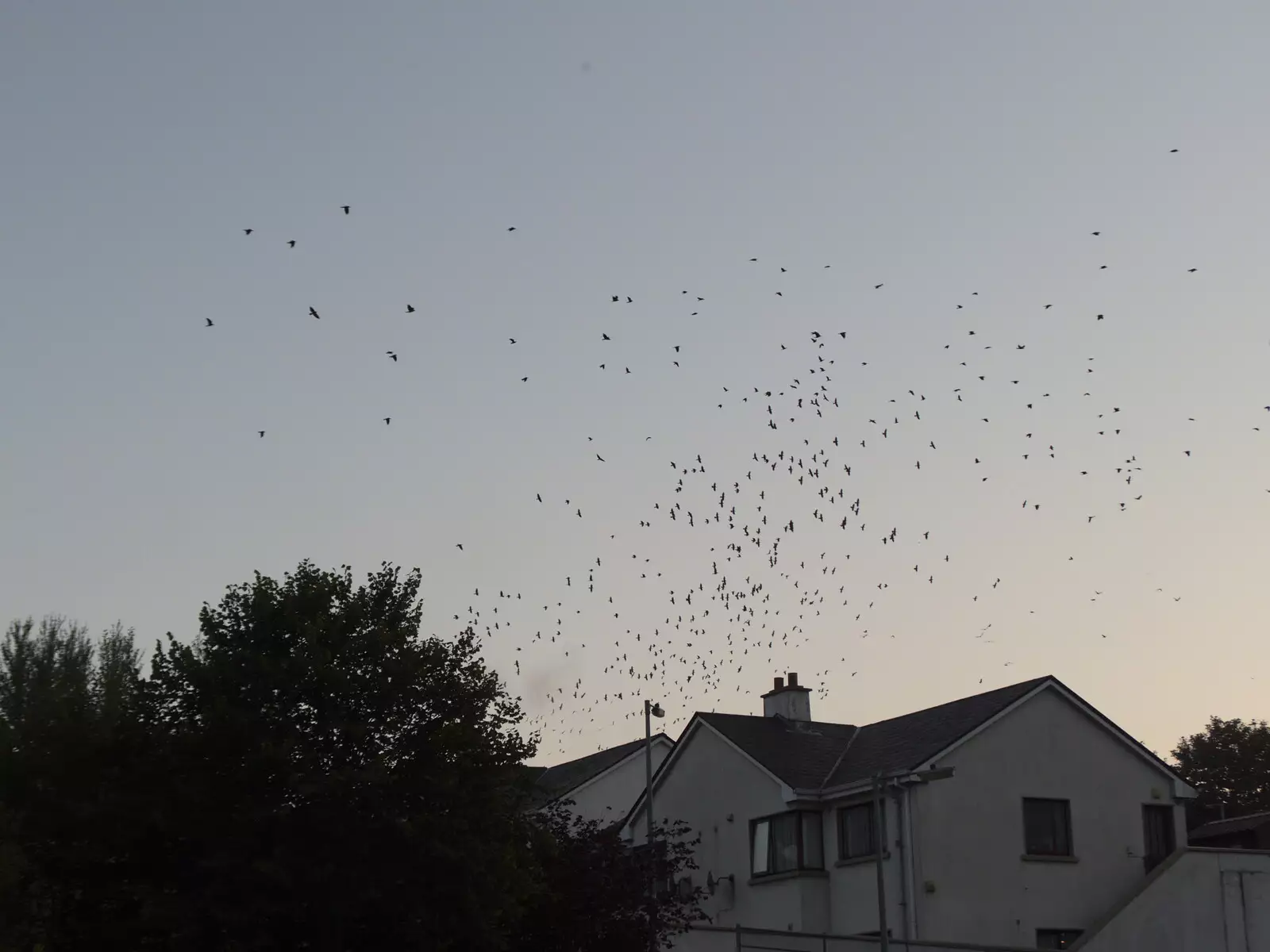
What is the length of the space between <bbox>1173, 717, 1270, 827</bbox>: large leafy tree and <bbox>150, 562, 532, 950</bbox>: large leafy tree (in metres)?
61.0

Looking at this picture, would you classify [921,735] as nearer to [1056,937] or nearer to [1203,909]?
[1056,937]

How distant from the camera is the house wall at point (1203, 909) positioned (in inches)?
1231

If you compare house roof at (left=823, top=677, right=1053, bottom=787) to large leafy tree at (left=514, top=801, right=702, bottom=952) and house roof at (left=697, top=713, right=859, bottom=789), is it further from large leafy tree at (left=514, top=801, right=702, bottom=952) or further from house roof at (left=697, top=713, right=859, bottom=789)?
large leafy tree at (left=514, top=801, right=702, bottom=952)

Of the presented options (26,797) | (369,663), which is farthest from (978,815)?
(26,797)

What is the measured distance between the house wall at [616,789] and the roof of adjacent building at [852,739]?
14.8 m

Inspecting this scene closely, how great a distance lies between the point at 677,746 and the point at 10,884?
67.4 ft

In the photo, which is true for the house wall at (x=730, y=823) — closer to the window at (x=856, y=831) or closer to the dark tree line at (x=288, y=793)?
the window at (x=856, y=831)

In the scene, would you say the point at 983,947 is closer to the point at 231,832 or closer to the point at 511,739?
the point at 511,739

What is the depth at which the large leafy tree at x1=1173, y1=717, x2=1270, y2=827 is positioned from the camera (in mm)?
78438

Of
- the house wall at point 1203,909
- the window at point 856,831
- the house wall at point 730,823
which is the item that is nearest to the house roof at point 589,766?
the house wall at point 730,823

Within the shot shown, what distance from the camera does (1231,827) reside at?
52.6m

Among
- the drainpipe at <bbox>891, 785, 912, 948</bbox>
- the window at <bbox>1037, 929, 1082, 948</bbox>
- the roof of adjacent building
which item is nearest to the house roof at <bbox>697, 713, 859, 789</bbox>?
the roof of adjacent building

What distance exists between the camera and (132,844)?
981 inches

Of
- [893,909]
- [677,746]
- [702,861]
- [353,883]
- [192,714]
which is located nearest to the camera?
[353,883]
